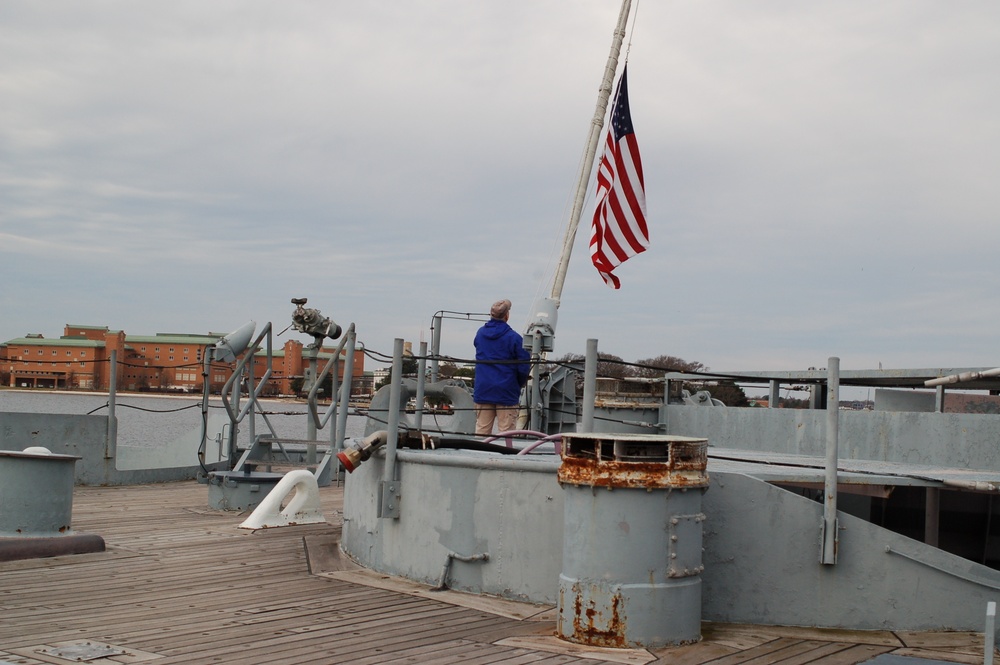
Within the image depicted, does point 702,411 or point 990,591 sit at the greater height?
point 702,411

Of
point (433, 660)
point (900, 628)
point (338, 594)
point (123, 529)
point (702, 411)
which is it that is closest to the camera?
point (433, 660)

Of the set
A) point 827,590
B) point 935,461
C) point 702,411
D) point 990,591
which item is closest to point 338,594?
point 827,590

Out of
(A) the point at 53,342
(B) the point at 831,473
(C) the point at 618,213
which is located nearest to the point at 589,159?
(C) the point at 618,213

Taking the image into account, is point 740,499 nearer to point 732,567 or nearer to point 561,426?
point 732,567

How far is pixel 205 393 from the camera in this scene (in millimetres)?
12953

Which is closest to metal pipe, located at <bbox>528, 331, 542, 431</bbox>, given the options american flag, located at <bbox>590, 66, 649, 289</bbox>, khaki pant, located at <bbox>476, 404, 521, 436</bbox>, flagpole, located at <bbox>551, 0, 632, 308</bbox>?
khaki pant, located at <bbox>476, 404, 521, 436</bbox>

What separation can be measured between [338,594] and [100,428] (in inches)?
315

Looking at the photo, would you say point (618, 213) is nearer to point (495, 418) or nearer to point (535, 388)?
point (535, 388)

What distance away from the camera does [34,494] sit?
7.33 metres

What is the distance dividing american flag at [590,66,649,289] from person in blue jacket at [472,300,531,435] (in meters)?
4.15

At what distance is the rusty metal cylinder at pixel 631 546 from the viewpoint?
5031 millimetres

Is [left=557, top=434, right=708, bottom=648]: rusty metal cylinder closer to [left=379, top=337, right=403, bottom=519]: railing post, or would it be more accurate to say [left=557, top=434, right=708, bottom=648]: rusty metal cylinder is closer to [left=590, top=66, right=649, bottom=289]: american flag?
[left=379, top=337, right=403, bottom=519]: railing post

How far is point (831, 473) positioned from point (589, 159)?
9047 millimetres

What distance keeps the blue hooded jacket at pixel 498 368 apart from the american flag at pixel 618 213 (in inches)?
166
